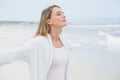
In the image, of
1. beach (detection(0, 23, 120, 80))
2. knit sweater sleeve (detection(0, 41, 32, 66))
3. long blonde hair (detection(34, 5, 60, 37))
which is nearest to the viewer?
knit sweater sleeve (detection(0, 41, 32, 66))

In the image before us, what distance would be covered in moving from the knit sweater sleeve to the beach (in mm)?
1509

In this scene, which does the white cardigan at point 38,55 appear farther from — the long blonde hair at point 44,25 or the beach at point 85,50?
the beach at point 85,50

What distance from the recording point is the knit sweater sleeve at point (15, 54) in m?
1.29

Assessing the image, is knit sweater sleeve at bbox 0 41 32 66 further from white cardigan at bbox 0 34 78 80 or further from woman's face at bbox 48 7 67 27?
woman's face at bbox 48 7 67 27

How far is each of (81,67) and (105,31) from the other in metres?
0.57

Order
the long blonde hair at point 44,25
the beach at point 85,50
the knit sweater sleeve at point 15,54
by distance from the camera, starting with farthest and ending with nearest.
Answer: the beach at point 85,50 → the long blonde hair at point 44,25 → the knit sweater sleeve at point 15,54

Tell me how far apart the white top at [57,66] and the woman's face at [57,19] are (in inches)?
4.6

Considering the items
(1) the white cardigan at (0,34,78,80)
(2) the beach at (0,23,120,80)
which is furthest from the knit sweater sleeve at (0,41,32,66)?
(2) the beach at (0,23,120,80)

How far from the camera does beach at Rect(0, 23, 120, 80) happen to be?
2.93 meters

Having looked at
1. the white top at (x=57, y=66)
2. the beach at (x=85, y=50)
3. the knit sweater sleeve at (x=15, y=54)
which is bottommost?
the beach at (x=85, y=50)

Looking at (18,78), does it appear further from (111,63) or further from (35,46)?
(35,46)

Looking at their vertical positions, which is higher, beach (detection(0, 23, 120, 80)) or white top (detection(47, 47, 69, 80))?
white top (detection(47, 47, 69, 80))

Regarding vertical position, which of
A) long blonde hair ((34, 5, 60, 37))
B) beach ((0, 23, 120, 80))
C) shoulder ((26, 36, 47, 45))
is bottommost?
beach ((0, 23, 120, 80))

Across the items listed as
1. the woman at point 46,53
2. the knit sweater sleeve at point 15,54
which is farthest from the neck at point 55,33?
the knit sweater sleeve at point 15,54
